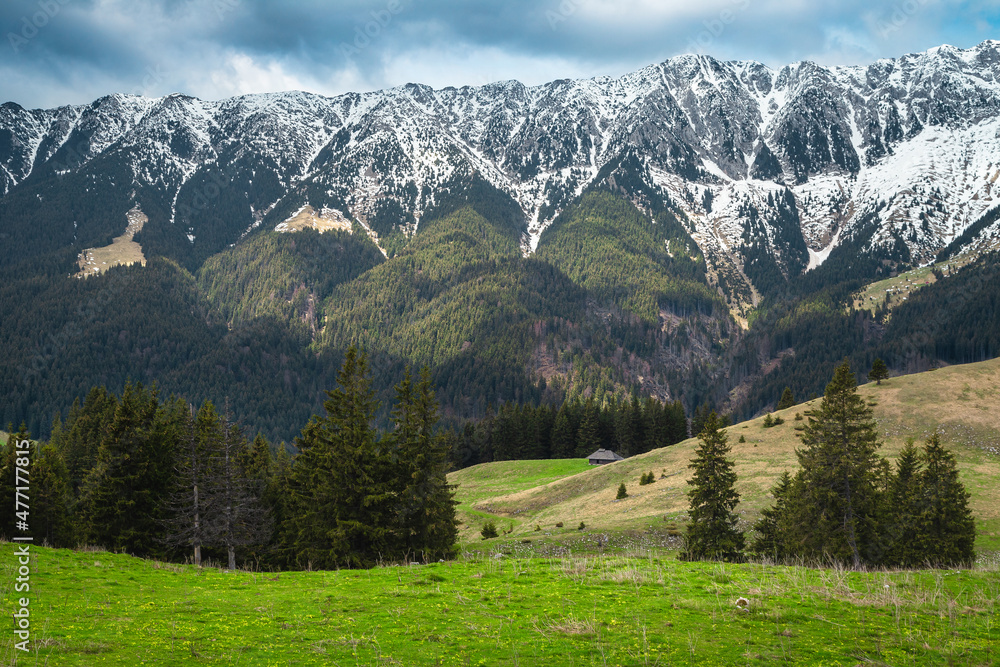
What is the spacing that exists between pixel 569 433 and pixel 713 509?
93.4 m

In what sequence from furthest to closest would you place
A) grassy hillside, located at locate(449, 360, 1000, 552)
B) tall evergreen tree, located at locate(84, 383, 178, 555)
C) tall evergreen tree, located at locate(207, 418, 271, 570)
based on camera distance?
1. grassy hillside, located at locate(449, 360, 1000, 552)
2. tall evergreen tree, located at locate(207, 418, 271, 570)
3. tall evergreen tree, located at locate(84, 383, 178, 555)

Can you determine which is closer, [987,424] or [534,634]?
[534,634]

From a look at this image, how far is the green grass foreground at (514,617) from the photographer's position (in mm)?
13164

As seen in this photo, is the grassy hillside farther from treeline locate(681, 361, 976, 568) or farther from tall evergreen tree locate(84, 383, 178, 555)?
tall evergreen tree locate(84, 383, 178, 555)

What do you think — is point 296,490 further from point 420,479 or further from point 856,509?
point 856,509

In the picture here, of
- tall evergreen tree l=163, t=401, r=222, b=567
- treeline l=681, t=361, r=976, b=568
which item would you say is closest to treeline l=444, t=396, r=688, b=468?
tall evergreen tree l=163, t=401, r=222, b=567

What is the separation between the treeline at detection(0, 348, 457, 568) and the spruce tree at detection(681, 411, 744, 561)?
1535 centimetres

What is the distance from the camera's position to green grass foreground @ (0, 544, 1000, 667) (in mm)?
13164

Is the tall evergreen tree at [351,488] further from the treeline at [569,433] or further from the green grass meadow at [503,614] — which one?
the treeline at [569,433]

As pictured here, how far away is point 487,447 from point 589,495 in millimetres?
63292

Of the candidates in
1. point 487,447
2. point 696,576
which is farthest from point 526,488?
point 696,576

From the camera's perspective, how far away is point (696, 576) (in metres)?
21.1

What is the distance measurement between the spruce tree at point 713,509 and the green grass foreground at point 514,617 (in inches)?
606

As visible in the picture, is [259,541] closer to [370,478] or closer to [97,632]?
[370,478]
